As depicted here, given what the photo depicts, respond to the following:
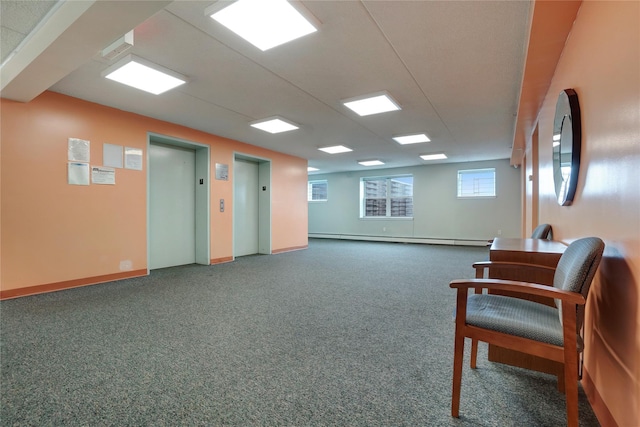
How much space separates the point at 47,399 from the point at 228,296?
1.90m

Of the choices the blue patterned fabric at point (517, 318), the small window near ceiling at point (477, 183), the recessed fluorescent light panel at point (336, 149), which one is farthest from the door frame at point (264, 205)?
the blue patterned fabric at point (517, 318)

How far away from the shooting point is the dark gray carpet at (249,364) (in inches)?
54.7

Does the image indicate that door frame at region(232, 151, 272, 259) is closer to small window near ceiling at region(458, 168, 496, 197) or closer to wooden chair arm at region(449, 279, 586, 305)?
small window near ceiling at region(458, 168, 496, 197)

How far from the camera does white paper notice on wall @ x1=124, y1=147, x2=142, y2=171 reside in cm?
420

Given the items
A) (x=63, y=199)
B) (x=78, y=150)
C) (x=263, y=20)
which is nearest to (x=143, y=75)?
(x=78, y=150)

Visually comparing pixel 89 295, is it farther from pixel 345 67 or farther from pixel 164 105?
pixel 345 67

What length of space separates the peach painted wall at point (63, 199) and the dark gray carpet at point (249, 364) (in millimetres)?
421

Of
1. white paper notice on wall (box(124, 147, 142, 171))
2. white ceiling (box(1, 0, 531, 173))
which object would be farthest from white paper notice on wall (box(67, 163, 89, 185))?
white ceiling (box(1, 0, 531, 173))

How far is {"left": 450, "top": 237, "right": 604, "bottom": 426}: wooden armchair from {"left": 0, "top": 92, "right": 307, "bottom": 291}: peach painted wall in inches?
174

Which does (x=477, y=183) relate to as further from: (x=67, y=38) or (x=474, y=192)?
(x=67, y=38)

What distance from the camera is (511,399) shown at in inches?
59.3

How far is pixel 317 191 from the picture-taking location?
1134cm

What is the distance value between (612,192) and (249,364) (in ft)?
6.96

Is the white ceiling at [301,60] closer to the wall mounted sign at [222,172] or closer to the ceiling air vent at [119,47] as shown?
the ceiling air vent at [119,47]
